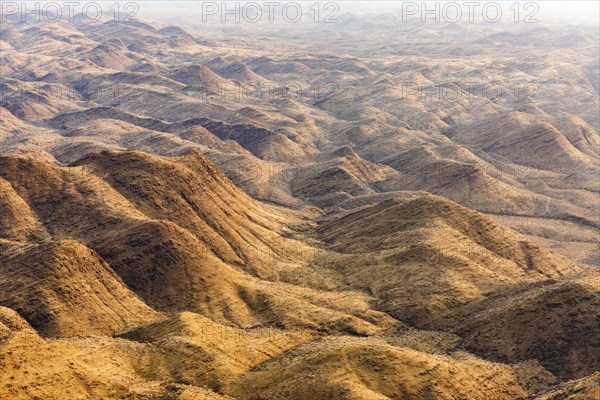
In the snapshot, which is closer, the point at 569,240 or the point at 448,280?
the point at 448,280

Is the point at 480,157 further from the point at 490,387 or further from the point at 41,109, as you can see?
the point at 41,109

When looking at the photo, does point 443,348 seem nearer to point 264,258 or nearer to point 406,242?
point 406,242

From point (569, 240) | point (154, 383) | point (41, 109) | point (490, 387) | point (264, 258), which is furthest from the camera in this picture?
point (41, 109)

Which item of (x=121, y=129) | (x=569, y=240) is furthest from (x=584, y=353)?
(x=121, y=129)

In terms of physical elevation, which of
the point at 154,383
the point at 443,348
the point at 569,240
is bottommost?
the point at 569,240

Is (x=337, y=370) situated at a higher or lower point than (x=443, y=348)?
higher

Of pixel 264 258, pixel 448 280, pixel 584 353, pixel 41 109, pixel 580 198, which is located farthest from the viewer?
pixel 41 109

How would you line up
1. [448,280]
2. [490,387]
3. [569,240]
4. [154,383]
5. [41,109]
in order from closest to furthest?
[154,383] < [490,387] < [448,280] < [569,240] < [41,109]

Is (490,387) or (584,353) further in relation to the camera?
(584,353)

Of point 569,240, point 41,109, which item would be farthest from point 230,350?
point 41,109
